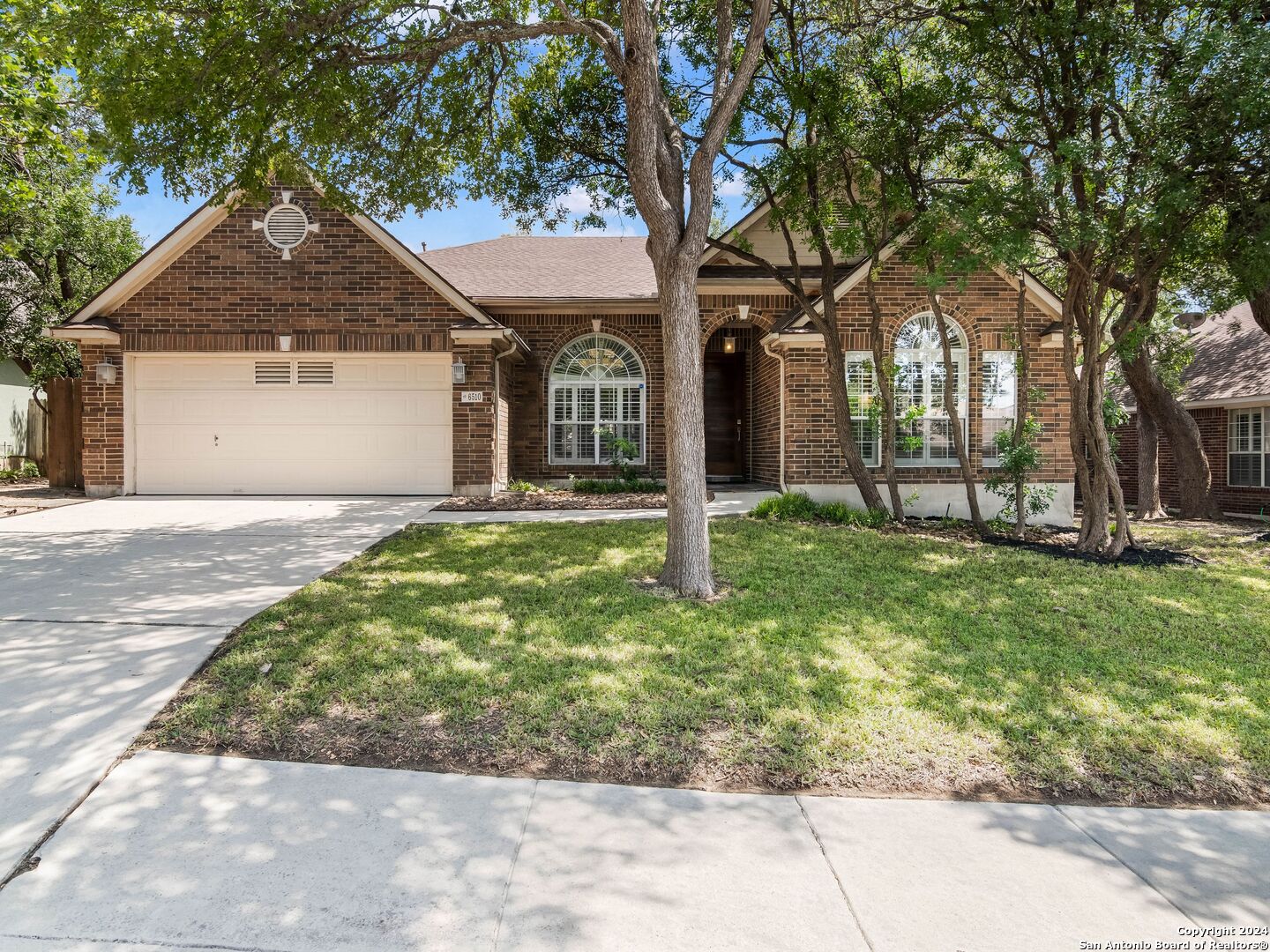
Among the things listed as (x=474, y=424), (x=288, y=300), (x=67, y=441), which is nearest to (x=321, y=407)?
(x=288, y=300)

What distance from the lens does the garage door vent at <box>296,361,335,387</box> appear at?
39.9 ft

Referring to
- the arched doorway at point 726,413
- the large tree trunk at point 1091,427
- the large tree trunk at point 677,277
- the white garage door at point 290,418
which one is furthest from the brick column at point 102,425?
the large tree trunk at point 1091,427

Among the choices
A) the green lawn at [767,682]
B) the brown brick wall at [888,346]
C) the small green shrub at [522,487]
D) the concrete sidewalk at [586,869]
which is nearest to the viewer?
the concrete sidewalk at [586,869]

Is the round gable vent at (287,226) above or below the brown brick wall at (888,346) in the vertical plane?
above

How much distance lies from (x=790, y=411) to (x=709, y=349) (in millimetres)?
4741

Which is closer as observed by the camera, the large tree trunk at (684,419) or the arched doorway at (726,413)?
the large tree trunk at (684,419)

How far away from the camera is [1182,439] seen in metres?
14.0

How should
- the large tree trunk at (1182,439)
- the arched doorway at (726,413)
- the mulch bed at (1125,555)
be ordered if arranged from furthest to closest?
the arched doorway at (726,413) < the large tree trunk at (1182,439) < the mulch bed at (1125,555)

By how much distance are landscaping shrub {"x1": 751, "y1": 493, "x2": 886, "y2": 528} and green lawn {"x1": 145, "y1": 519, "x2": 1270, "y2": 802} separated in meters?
2.87

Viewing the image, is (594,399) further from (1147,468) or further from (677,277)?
(1147,468)

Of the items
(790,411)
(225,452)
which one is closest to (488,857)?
(790,411)

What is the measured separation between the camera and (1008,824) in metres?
2.92

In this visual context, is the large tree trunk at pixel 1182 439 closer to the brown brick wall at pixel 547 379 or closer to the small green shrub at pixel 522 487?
the brown brick wall at pixel 547 379

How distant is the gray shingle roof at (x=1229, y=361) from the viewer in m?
14.8
